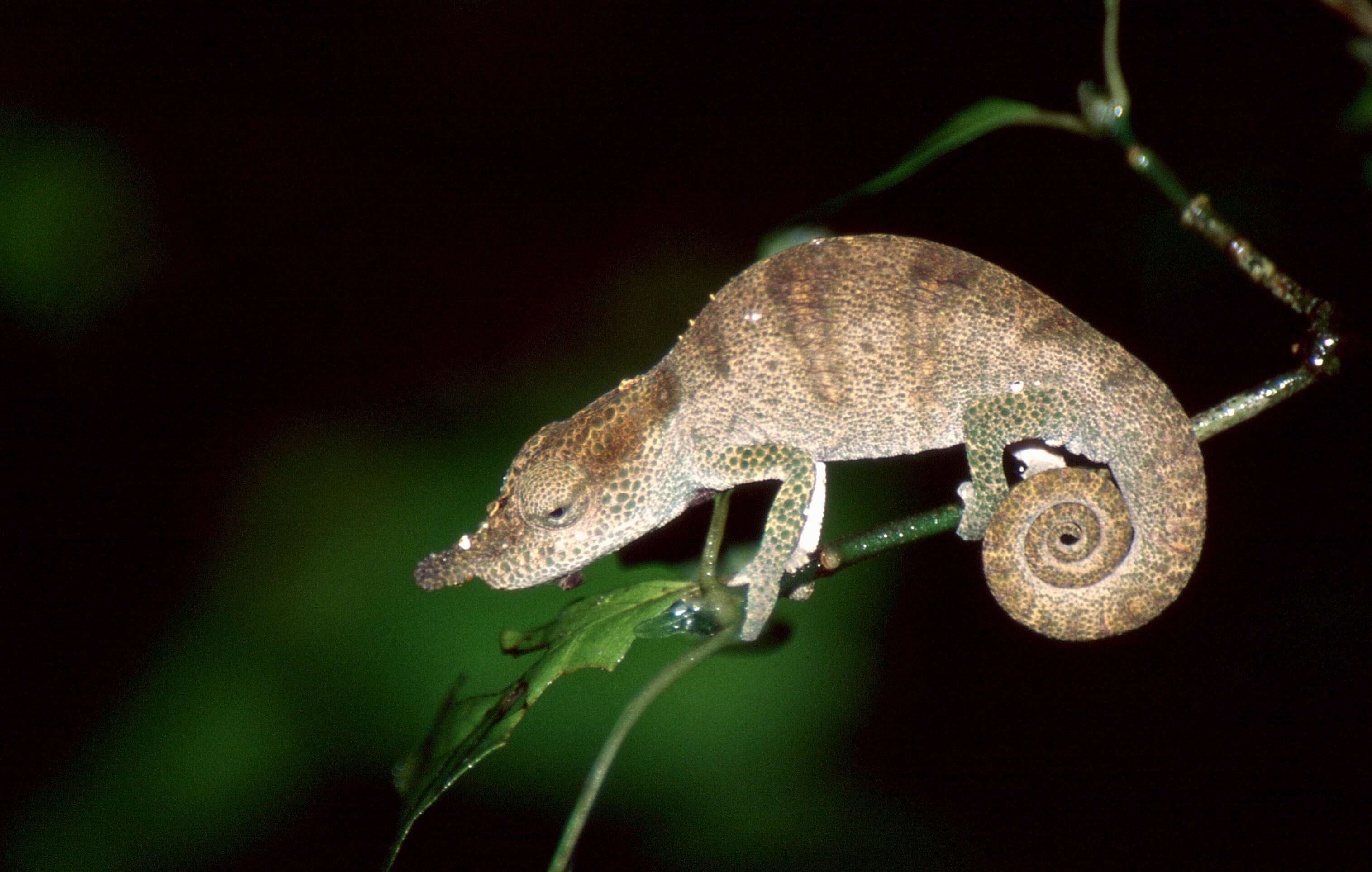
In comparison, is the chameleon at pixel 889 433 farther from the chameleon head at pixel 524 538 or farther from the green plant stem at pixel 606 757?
the green plant stem at pixel 606 757

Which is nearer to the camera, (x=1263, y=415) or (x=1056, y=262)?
(x=1263, y=415)

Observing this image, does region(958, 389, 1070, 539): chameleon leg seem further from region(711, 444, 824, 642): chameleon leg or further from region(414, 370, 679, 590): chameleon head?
region(414, 370, 679, 590): chameleon head

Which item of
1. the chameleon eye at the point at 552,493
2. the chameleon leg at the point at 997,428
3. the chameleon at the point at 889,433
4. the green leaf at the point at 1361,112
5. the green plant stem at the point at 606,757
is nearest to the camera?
the green plant stem at the point at 606,757

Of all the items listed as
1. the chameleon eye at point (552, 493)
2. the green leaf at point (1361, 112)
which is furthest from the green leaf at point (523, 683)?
the green leaf at point (1361, 112)

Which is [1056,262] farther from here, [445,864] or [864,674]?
[445,864]

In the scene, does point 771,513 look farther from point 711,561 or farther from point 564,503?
point 564,503

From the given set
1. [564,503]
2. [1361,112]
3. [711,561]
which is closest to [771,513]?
[711,561]

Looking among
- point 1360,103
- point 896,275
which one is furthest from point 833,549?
point 1360,103
